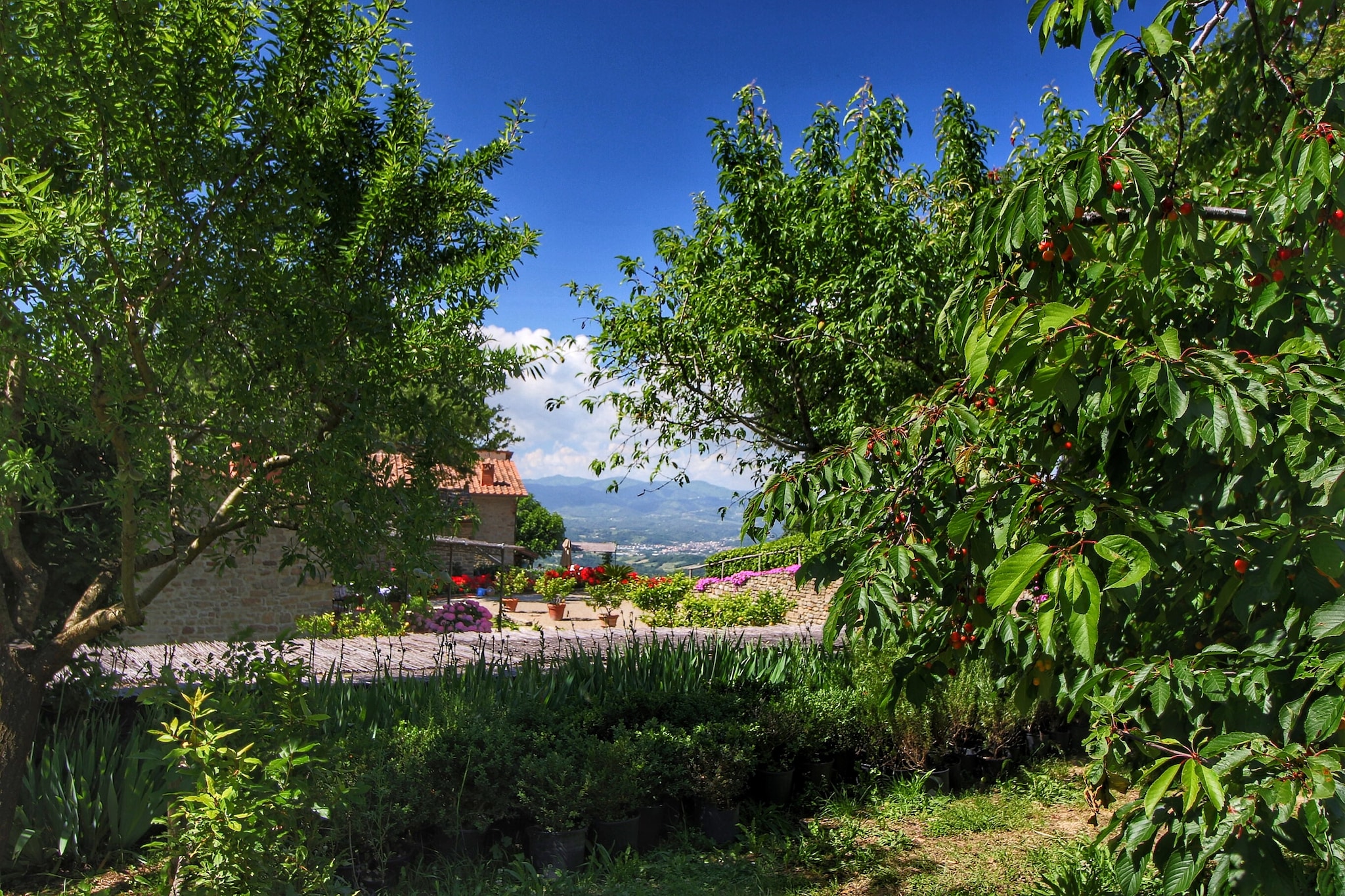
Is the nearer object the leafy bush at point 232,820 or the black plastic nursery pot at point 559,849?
the leafy bush at point 232,820

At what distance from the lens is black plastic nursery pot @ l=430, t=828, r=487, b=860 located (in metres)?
4.32

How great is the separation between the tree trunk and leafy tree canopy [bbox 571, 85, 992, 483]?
5.00 metres

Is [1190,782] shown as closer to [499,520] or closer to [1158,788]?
[1158,788]

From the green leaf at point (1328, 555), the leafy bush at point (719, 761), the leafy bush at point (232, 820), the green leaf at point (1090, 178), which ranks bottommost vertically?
the leafy bush at point (719, 761)

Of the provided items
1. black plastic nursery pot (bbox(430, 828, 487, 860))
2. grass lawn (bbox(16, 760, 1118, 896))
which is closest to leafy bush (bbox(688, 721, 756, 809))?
grass lawn (bbox(16, 760, 1118, 896))

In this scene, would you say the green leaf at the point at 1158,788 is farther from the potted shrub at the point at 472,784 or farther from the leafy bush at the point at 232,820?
the potted shrub at the point at 472,784

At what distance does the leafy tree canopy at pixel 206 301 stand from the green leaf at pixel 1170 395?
8.95 ft

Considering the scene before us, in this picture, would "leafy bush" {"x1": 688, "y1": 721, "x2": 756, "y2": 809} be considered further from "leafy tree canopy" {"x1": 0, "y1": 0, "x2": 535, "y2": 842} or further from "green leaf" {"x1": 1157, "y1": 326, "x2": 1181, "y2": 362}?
"green leaf" {"x1": 1157, "y1": 326, "x2": 1181, "y2": 362}

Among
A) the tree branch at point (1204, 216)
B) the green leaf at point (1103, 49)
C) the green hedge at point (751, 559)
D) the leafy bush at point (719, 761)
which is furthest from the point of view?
the green hedge at point (751, 559)

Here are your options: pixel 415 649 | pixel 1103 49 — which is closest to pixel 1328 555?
pixel 1103 49

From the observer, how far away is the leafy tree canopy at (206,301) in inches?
122

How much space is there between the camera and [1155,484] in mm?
2801

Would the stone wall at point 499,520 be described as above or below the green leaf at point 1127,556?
above

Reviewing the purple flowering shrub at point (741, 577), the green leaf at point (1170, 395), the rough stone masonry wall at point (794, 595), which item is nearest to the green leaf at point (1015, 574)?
the green leaf at point (1170, 395)
